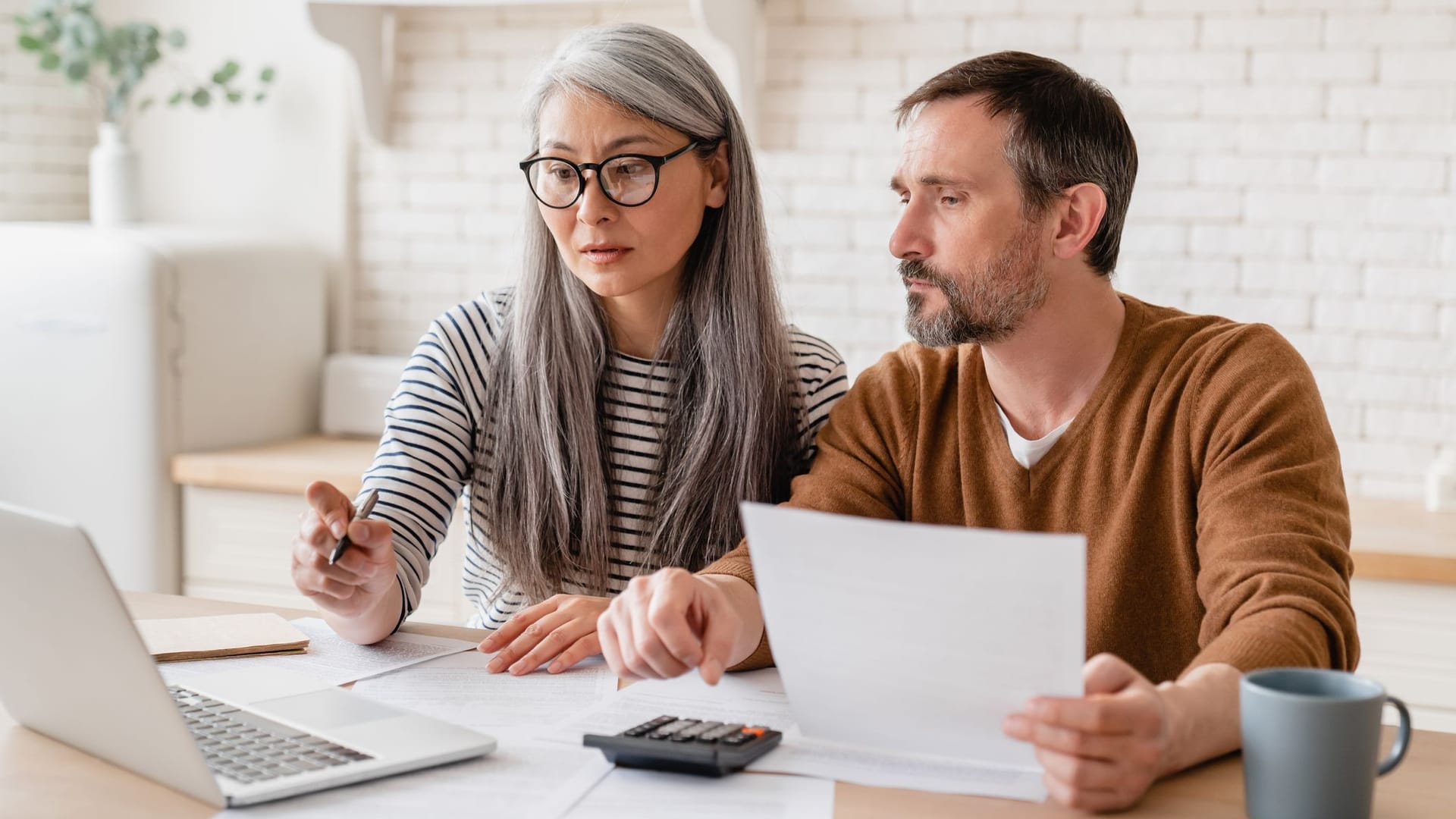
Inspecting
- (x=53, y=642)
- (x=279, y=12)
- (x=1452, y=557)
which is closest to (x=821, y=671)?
(x=53, y=642)

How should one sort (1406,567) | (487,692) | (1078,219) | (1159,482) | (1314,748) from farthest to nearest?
(1406,567) < (1078,219) < (1159,482) < (487,692) < (1314,748)

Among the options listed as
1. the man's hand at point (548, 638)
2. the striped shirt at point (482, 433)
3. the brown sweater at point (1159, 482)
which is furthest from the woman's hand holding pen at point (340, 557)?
the brown sweater at point (1159, 482)

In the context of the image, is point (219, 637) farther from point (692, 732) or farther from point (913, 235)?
point (913, 235)

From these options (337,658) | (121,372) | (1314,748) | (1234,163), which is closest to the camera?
(1314,748)

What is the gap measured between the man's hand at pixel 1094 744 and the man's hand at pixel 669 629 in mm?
323

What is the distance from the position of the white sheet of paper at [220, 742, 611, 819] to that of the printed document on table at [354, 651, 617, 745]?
7 cm

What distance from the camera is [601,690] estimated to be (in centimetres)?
138

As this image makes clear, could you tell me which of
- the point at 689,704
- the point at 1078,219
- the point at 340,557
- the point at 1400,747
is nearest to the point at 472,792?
the point at 689,704

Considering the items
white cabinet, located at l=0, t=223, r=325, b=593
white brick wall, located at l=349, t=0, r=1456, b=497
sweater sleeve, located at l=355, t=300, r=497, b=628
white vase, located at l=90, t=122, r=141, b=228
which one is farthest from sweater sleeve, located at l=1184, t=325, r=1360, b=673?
white vase, located at l=90, t=122, r=141, b=228

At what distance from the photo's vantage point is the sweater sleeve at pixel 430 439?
172cm

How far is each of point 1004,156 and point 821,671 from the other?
0.77 meters

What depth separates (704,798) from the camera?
1.09 metres

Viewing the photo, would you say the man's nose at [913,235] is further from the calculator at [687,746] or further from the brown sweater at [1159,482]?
the calculator at [687,746]

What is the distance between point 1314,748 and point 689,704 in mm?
569
